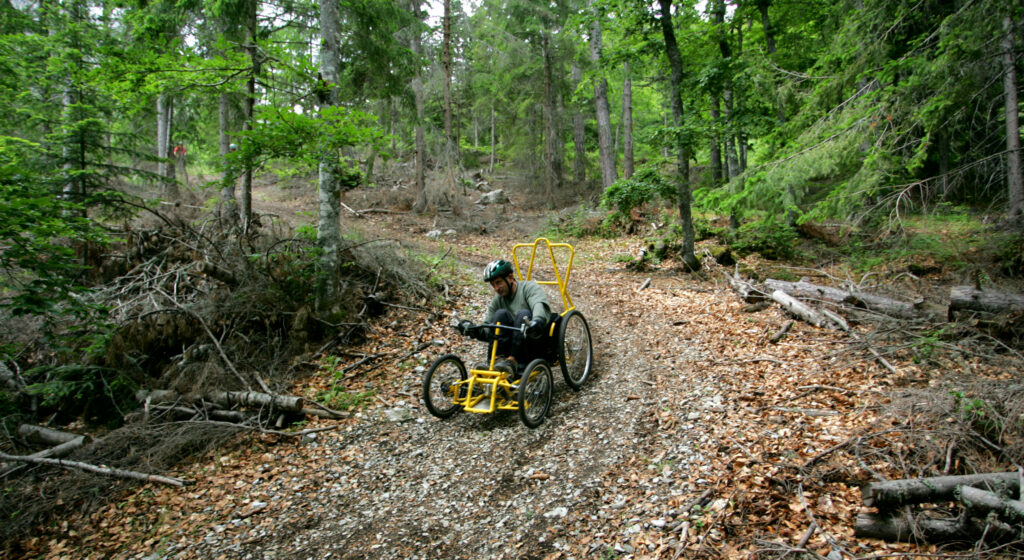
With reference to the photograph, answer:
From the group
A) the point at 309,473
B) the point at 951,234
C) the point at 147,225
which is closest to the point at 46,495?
the point at 309,473

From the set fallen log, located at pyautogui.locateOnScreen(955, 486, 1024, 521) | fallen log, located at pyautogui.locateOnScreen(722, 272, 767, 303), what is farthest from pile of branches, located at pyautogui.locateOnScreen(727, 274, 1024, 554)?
fallen log, located at pyautogui.locateOnScreen(722, 272, 767, 303)

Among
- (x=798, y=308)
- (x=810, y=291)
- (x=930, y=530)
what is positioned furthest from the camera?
(x=810, y=291)

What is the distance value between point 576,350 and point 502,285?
1.38m

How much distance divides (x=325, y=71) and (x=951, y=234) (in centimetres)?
1105

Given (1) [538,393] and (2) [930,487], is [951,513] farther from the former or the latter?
(1) [538,393]

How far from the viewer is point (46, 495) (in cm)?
394

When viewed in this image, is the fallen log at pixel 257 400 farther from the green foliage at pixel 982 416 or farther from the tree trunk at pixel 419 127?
the tree trunk at pixel 419 127

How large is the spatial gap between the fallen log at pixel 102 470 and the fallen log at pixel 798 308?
7.38 metres

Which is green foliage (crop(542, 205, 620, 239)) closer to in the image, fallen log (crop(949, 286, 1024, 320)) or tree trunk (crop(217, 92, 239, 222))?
tree trunk (crop(217, 92, 239, 222))

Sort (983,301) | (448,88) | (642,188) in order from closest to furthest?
(983,301) → (642,188) → (448,88)

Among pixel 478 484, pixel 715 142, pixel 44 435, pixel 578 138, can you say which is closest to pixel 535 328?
pixel 478 484

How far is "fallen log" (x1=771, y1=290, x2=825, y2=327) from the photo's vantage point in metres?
5.98

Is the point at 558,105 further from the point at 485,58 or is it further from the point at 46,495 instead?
the point at 46,495

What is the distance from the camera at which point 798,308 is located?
6.36 metres
